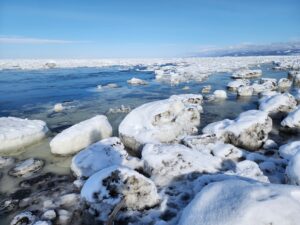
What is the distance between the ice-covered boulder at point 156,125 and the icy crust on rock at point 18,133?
117 inches

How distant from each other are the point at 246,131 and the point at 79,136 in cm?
501

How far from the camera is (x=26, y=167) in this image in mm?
7566

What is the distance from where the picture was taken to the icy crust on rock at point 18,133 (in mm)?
9008

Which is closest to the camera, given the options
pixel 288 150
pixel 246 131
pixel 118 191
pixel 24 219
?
pixel 118 191

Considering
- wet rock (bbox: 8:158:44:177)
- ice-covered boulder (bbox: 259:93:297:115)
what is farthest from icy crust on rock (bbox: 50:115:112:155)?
ice-covered boulder (bbox: 259:93:297:115)

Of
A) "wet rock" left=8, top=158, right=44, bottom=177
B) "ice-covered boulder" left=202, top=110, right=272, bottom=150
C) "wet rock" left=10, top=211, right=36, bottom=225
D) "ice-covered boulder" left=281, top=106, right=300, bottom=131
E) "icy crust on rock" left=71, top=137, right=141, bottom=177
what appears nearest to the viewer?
"wet rock" left=10, top=211, right=36, bottom=225

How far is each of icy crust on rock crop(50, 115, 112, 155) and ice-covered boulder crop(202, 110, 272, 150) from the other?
11.3 ft

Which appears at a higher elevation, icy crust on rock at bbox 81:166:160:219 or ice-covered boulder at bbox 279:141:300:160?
icy crust on rock at bbox 81:166:160:219

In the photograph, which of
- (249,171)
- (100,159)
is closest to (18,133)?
(100,159)

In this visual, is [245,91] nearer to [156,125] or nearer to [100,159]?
[156,125]

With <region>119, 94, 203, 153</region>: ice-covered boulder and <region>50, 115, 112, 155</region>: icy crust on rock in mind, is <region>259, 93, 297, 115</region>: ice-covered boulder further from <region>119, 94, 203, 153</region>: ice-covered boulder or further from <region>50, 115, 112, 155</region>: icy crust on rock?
<region>50, 115, 112, 155</region>: icy crust on rock

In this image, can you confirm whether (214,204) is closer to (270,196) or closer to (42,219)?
(270,196)

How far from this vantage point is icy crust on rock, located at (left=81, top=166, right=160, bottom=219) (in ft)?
16.5

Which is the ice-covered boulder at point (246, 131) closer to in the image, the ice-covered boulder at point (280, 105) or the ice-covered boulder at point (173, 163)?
the ice-covered boulder at point (173, 163)
